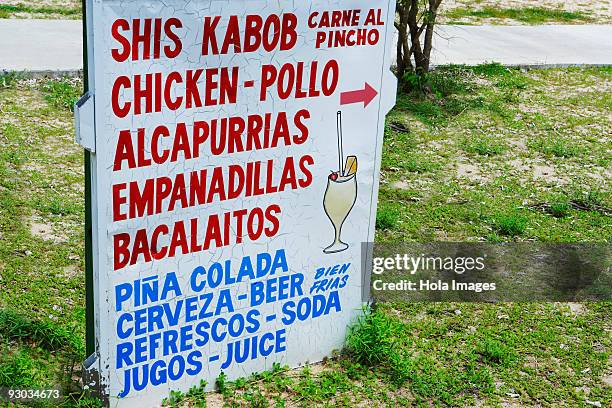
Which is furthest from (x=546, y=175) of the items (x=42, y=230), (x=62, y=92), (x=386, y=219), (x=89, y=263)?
(x=89, y=263)

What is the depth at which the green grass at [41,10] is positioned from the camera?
997 cm

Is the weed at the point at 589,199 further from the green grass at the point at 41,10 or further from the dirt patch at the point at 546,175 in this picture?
the green grass at the point at 41,10

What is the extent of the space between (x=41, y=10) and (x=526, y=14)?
6456 mm

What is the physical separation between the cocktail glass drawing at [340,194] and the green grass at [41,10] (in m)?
6.97

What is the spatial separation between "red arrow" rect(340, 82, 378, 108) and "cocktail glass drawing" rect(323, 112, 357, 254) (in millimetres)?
92

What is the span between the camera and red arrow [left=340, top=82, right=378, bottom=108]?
3.91m

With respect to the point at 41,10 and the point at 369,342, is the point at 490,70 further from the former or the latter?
the point at 369,342

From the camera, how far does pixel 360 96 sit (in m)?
3.96

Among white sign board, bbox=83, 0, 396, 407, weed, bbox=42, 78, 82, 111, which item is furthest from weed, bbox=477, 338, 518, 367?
weed, bbox=42, 78, 82, 111

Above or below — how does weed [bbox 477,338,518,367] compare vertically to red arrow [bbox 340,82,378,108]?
below

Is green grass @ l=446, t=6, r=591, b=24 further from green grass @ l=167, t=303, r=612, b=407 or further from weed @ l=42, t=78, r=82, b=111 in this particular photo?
green grass @ l=167, t=303, r=612, b=407

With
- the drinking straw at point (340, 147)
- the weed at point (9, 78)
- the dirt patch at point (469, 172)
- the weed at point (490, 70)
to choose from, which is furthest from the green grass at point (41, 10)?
the drinking straw at point (340, 147)

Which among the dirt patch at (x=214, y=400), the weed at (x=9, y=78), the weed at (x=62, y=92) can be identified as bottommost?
the dirt patch at (x=214, y=400)

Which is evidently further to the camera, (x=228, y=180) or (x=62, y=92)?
(x=62, y=92)
